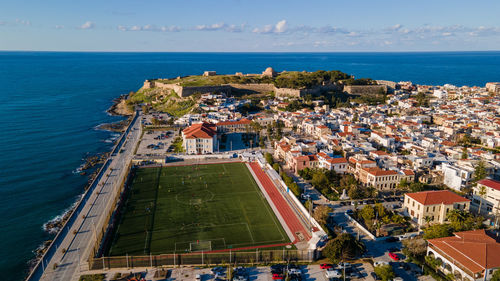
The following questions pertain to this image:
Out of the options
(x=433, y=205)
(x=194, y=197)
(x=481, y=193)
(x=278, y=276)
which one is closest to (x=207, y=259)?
(x=278, y=276)

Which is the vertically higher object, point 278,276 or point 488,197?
point 488,197

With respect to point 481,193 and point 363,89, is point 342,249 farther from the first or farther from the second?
point 363,89

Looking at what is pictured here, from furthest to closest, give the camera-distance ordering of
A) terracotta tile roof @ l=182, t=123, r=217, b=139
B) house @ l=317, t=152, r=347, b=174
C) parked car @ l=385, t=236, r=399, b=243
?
terracotta tile roof @ l=182, t=123, r=217, b=139, house @ l=317, t=152, r=347, b=174, parked car @ l=385, t=236, r=399, b=243

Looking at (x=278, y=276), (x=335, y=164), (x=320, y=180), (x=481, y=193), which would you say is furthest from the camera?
(x=335, y=164)

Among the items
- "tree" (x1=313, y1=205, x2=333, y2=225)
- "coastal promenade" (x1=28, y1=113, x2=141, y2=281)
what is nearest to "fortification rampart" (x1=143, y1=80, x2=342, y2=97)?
"coastal promenade" (x1=28, y1=113, x2=141, y2=281)

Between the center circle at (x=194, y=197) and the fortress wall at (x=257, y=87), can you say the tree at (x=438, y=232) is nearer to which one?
the center circle at (x=194, y=197)

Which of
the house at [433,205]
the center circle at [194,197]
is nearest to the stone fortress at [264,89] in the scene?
the center circle at [194,197]

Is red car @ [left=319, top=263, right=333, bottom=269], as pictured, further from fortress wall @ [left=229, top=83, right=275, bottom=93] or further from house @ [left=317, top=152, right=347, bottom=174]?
fortress wall @ [left=229, top=83, right=275, bottom=93]
